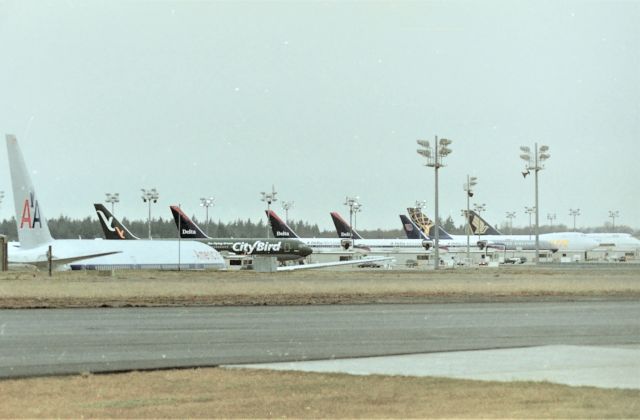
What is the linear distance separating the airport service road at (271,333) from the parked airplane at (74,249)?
31.1 m

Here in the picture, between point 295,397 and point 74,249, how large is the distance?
55504 mm

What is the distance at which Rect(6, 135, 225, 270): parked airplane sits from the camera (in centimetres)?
5872

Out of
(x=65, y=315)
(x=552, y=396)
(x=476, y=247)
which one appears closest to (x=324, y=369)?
(x=552, y=396)

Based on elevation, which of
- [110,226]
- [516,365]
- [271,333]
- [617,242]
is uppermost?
[110,226]

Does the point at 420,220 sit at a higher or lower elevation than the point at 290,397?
higher

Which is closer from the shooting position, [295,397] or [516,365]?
[295,397]

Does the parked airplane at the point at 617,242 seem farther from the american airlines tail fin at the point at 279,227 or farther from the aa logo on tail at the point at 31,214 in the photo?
the aa logo on tail at the point at 31,214

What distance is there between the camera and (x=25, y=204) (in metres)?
60.1

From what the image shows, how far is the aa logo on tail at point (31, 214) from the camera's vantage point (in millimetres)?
60338

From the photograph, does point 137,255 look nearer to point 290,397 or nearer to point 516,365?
point 516,365

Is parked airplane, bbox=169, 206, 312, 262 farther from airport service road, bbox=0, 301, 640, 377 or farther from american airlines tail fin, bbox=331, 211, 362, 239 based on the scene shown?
airport service road, bbox=0, 301, 640, 377

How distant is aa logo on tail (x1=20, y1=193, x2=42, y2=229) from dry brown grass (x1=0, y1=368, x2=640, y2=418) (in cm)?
4873

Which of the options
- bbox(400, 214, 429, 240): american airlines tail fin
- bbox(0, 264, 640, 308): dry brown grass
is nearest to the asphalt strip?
bbox(0, 264, 640, 308): dry brown grass

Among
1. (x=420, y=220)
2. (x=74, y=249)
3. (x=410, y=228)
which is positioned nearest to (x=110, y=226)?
(x=74, y=249)
